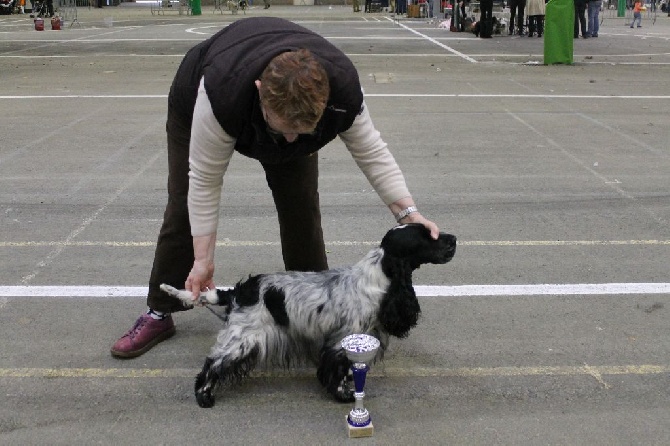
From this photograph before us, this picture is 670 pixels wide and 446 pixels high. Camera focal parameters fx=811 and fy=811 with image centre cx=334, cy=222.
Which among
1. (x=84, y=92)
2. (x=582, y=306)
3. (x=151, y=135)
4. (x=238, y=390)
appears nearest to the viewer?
(x=238, y=390)

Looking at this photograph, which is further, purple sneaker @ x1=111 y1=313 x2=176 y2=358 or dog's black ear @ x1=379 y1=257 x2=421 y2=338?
purple sneaker @ x1=111 y1=313 x2=176 y2=358

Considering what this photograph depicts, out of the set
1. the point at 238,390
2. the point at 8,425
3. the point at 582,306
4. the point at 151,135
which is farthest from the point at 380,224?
the point at 151,135

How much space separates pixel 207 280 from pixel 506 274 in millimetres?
2312

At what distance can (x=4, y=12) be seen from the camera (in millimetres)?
42250

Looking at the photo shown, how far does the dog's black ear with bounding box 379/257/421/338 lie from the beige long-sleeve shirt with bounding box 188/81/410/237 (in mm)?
322

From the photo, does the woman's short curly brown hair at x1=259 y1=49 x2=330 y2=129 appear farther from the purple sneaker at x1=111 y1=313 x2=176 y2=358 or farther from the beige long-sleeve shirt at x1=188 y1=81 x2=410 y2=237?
the purple sneaker at x1=111 y1=313 x2=176 y2=358

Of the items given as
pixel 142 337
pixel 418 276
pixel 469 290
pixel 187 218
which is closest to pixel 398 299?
pixel 187 218

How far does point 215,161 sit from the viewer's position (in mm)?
3148

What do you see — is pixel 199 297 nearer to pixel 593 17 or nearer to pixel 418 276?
pixel 418 276

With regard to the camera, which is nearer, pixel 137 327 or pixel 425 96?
pixel 137 327

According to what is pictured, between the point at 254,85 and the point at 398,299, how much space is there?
3.42 ft

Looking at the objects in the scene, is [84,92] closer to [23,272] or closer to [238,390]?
[23,272]

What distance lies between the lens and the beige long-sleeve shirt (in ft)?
10.1

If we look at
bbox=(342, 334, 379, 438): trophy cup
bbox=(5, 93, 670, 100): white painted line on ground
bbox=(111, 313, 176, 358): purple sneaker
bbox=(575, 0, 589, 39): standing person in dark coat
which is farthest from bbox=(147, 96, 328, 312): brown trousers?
bbox=(575, 0, 589, 39): standing person in dark coat
